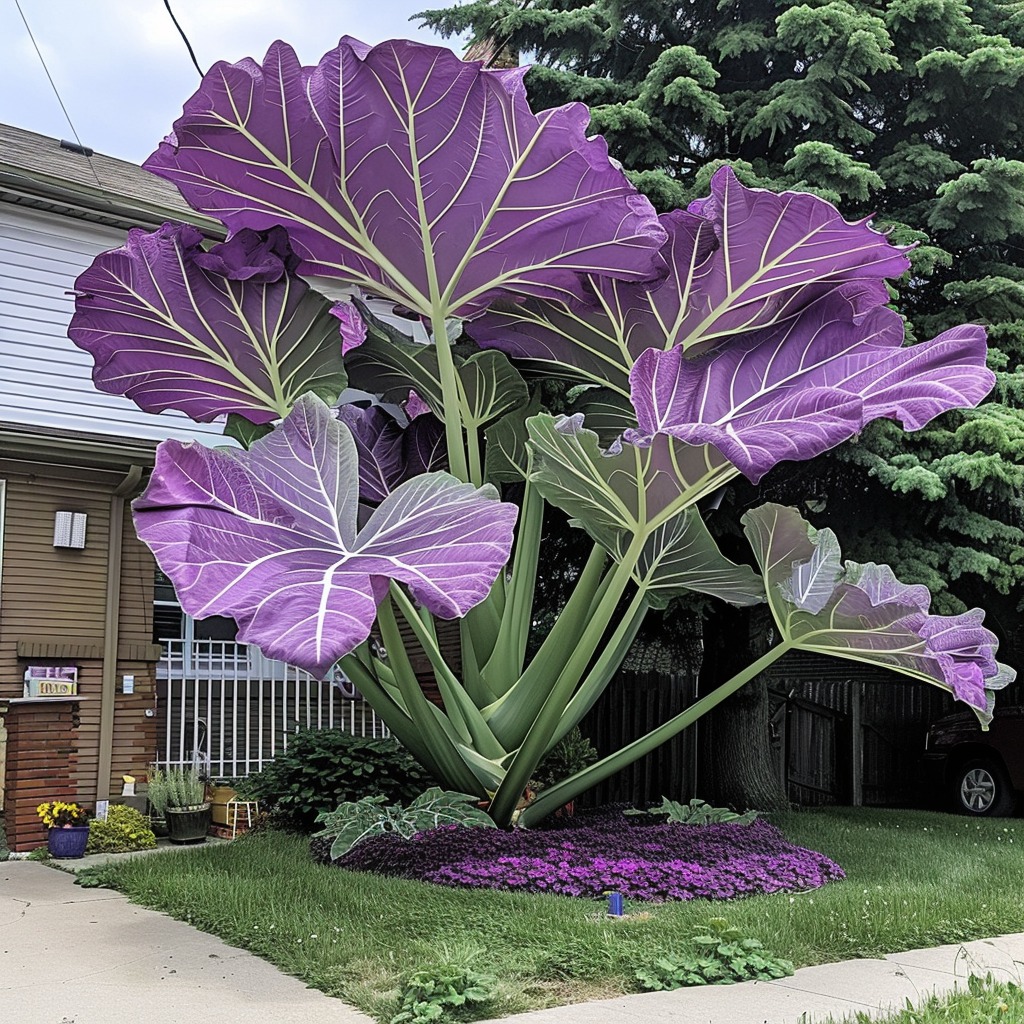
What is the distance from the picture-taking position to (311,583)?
5457mm

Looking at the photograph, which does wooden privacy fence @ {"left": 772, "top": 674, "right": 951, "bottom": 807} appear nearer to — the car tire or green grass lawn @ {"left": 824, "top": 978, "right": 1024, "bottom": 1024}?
the car tire

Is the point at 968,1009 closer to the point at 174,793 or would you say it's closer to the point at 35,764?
the point at 174,793

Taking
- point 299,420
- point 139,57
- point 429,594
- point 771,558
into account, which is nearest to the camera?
point 429,594

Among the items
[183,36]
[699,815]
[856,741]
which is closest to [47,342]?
[183,36]

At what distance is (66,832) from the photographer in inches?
327

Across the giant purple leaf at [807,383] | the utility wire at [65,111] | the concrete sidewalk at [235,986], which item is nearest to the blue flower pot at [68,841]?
the concrete sidewalk at [235,986]

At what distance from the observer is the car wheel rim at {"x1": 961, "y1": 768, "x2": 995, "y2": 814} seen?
11859 millimetres

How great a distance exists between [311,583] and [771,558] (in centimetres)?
346

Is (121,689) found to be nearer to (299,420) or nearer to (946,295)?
(299,420)

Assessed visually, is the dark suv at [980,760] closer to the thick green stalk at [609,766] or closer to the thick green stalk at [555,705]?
the thick green stalk at [609,766]

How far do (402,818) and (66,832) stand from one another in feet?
9.08

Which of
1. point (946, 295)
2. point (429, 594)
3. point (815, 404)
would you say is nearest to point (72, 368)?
point (429, 594)

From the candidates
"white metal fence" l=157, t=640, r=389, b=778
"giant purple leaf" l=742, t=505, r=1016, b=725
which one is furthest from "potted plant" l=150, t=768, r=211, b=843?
"giant purple leaf" l=742, t=505, r=1016, b=725

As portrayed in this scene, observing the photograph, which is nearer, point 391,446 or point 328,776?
point 328,776
